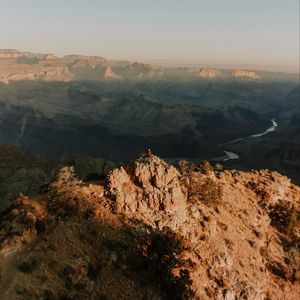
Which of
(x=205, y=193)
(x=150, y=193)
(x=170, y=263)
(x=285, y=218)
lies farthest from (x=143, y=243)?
(x=285, y=218)

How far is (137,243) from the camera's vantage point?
37.2 meters

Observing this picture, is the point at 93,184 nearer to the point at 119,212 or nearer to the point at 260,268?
the point at 119,212

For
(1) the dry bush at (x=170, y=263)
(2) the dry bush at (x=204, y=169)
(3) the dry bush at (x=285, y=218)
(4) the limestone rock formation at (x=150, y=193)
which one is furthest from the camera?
(2) the dry bush at (x=204, y=169)

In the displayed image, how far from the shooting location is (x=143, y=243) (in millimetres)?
37438

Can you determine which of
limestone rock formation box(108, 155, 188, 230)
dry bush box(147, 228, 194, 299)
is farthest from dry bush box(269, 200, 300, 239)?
dry bush box(147, 228, 194, 299)

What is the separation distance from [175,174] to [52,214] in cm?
1309

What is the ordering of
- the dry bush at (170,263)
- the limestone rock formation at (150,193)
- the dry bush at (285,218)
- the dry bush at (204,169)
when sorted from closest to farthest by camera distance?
1. the dry bush at (170,263)
2. the limestone rock formation at (150,193)
3. the dry bush at (285,218)
4. the dry bush at (204,169)

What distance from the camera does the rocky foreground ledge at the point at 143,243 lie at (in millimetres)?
32531

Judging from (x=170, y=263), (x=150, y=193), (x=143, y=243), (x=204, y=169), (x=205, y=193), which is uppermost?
(x=150, y=193)

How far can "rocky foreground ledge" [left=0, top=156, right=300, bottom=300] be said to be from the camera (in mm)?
32531

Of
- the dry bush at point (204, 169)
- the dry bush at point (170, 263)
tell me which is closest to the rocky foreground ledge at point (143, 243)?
the dry bush at point (170, 263)

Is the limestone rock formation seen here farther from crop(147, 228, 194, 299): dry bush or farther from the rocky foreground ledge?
crop(147, 228, 194, 299): dry bush

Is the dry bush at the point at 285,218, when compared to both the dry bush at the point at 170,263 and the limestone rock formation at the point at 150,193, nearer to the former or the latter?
the limestone rock formation at the point at 150,193

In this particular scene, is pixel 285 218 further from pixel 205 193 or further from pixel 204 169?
pixel 205 193
